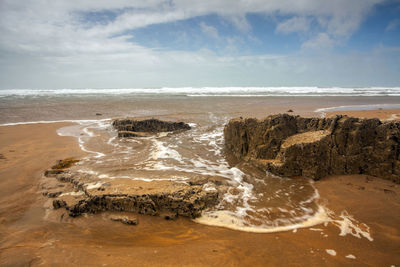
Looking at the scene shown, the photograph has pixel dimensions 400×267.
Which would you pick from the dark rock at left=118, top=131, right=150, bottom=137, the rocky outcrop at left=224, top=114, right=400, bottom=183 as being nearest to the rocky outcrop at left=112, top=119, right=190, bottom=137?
the dark rock at left=118, top=131, right=150, bottom=137

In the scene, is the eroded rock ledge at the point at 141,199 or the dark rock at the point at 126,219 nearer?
the dark rock at the point at 126,219

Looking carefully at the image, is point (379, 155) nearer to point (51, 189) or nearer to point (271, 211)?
point (271, 211)

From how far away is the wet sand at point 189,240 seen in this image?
2.79 m

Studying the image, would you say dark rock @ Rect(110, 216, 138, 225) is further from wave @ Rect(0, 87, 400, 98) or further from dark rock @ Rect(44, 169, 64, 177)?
wave @ Rect(0, 87, 400, 98)

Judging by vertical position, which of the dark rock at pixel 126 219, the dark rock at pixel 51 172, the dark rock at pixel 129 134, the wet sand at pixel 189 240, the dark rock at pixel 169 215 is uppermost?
the dark rock at pixel 129 134

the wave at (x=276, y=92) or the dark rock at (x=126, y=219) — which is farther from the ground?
the wave at (x=276, y=92)

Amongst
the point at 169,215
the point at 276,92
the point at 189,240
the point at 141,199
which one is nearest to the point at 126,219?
the point at 141,199

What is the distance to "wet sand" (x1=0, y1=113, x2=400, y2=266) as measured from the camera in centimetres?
279

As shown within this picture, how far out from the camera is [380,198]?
4.05m

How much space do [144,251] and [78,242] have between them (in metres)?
1.09

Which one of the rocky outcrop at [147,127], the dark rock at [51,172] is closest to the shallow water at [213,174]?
the dark rock at [51,172]

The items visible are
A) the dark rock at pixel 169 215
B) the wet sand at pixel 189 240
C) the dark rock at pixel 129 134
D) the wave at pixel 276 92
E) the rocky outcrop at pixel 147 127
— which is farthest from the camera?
the wave at pixel 276 92

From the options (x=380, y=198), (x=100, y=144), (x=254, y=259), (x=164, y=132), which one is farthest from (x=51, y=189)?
(x=380, y=198)

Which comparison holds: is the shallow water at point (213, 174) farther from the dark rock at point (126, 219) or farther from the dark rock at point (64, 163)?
the dark rock at point (126, 219)
